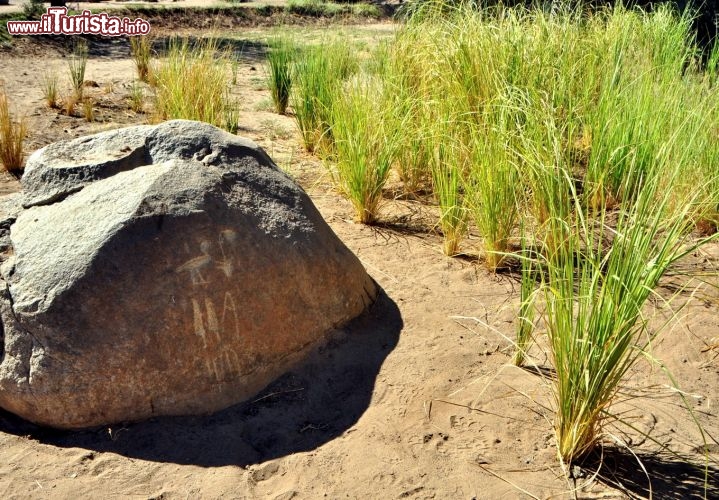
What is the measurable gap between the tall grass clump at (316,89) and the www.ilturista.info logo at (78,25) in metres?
4.97

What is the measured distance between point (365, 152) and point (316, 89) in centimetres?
162

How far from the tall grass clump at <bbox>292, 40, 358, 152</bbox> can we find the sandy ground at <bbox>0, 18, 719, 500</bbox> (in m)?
2.18

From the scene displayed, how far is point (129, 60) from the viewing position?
8.90 meters

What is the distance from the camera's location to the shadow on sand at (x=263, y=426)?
8.61ft

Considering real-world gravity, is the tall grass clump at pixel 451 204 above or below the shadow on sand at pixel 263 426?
above

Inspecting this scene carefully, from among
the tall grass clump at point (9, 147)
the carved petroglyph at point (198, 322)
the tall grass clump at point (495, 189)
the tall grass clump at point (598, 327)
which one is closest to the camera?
the tall grass clump at point (598, 327)

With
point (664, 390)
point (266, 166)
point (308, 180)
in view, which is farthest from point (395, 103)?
point (664, 390)

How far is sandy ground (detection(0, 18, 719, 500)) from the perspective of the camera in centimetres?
245

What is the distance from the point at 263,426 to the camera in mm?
2740

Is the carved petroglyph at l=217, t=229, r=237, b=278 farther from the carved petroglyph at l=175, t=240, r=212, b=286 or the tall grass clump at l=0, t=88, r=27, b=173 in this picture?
the tall grass clump at l=0, t=88, r=27, b=173

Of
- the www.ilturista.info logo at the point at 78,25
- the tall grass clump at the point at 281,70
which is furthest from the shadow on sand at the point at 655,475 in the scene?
the www.ilturista.info logo at the point at 78,25

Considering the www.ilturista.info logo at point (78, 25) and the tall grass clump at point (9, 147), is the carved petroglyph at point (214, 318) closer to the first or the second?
the tall grass clump at point (9, 147)

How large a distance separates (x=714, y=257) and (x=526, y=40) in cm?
179

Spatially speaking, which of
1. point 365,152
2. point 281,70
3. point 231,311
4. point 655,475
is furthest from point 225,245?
point 281,70
